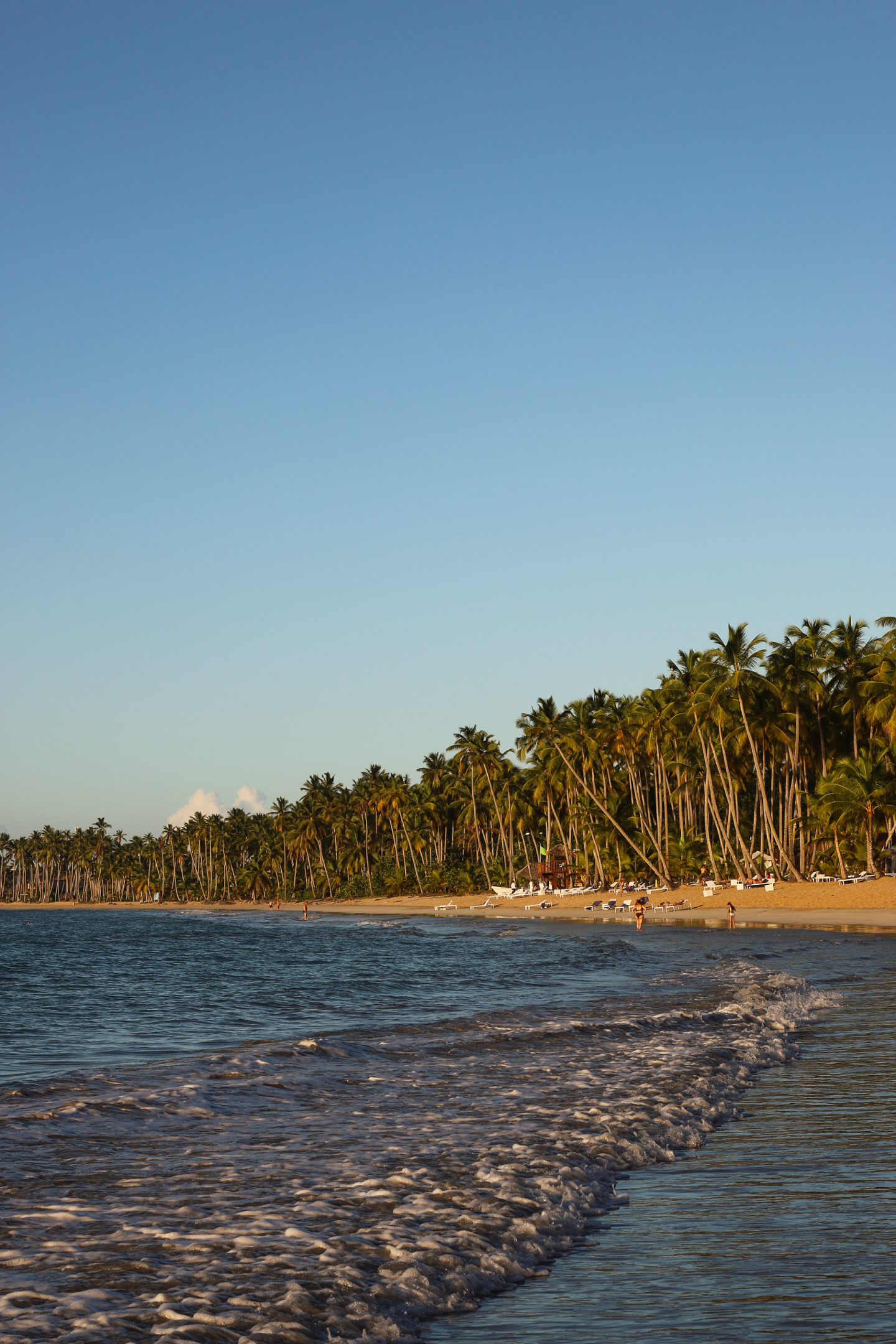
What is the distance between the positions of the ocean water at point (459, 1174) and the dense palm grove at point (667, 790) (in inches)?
1862

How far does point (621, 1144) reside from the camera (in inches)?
377

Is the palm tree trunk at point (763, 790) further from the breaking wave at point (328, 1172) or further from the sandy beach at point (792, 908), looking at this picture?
the breaking wave at point (328, 1172)

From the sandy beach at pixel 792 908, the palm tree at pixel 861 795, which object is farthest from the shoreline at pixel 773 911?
the palm tree at pixel 861 795

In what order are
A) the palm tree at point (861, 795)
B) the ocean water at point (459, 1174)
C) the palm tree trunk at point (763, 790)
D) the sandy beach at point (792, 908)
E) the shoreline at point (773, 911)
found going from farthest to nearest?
the palm tree trunk at point (763, 790), the palm tree at point (861, 795), the sandy beach at point (792, 908), the shoreline at point (773, 911), the ocean water at point (459, 1174)

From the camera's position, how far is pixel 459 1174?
28.3 ft

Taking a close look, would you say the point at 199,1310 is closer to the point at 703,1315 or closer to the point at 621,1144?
the point at 703,1315

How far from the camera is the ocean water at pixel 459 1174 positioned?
563 cm

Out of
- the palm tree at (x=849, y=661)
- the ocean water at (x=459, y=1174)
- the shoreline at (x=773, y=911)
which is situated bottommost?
Answer: the shoreline at (x=773, y=911)

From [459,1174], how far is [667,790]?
84186 mm

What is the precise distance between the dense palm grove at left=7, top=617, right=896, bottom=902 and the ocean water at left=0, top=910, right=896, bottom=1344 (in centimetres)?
4729

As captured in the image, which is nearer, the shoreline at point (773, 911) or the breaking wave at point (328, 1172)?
the breaking wave at point (328, 1172)

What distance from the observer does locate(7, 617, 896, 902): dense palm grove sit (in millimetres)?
67562

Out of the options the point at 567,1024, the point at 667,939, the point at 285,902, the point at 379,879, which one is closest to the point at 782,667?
the point at 667,939

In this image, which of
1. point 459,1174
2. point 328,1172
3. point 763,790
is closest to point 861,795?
point 763,790
